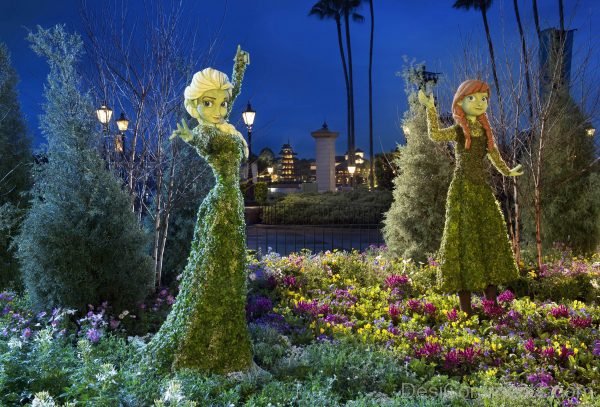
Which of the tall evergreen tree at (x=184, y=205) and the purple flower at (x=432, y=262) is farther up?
the tall evergreen tree at (x=184, y=205)

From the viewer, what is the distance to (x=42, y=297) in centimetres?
524

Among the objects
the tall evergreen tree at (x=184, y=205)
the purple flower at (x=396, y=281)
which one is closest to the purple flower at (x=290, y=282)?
the purple flower at (x=396, y=281)

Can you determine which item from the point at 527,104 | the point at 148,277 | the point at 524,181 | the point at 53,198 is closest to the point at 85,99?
the point at 53,198

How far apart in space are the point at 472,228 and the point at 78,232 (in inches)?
166

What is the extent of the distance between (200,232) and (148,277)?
1.98m

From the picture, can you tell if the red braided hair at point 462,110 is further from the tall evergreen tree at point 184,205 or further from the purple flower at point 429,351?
the tall evergreen tree at point 184,205

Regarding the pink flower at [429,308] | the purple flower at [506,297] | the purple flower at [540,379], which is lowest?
the purple flower at [540,379]

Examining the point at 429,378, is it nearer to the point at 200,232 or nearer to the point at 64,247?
the point at 200,232

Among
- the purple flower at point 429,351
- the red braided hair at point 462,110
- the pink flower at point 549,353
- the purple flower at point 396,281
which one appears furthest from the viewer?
the purple flower at point 396,281

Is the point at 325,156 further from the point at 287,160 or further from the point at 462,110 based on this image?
the point at 287,160

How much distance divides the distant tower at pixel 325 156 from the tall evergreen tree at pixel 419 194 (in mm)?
19725

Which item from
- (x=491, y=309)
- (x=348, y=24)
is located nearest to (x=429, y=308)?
(x=491, y=309)

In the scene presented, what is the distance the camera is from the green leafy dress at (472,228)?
5.64 meters

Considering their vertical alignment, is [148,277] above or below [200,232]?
below
